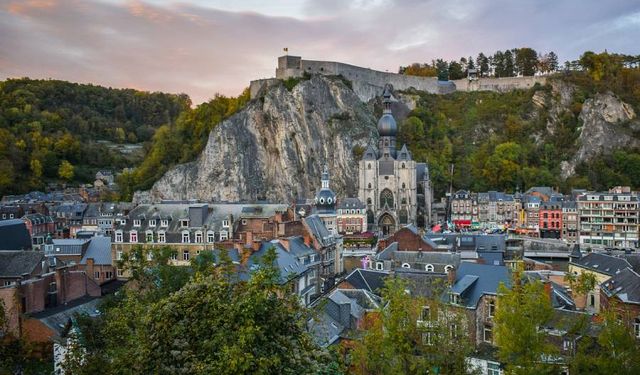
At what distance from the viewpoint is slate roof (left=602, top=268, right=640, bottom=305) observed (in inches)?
994

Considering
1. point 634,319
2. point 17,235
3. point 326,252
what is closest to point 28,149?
point 17,235

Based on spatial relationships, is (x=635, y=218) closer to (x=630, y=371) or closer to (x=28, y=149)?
(x=630, y=371)

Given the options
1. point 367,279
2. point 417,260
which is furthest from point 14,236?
point 417,260

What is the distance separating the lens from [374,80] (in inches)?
3925

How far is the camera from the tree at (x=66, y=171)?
9512cm

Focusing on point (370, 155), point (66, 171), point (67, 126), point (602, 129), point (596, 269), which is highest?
point (67, 126)

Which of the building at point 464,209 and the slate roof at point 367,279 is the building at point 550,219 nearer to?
the building at point 464,209

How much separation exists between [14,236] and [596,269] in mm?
41504

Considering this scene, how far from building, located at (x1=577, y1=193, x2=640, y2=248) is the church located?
20109 mm

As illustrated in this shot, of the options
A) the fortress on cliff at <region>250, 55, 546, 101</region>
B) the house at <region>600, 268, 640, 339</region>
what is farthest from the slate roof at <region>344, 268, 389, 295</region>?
the fortress on cliff at <region>250, 55, 546, 101</region>

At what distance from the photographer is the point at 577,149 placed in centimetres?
8688

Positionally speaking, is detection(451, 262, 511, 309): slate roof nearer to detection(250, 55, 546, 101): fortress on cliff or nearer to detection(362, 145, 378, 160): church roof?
detection(362, 145, 378, 160): church roof

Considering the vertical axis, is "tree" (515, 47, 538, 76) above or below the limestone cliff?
above

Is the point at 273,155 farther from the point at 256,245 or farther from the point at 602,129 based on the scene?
the point at 256,245
